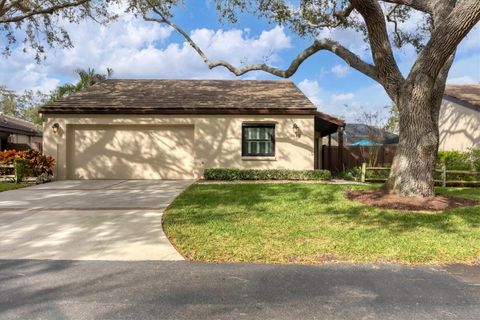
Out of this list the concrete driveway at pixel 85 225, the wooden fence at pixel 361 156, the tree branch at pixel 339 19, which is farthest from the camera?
the wooden fence at pixel 361 156

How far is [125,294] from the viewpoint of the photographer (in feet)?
12.3

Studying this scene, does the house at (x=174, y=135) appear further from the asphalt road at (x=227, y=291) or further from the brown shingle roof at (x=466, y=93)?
the asphalt road at (x=227, y=291)

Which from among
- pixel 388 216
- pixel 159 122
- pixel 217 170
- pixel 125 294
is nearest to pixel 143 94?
pixel 159 122

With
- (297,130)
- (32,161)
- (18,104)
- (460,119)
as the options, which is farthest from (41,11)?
(18,104)

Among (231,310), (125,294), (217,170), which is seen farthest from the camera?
(217,170)

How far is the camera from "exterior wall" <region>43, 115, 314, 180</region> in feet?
49.3

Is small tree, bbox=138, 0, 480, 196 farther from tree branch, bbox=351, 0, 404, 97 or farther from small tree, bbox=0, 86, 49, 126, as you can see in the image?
small tree, bbox=0, 86, 49, 126

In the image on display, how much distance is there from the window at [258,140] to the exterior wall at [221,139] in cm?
24

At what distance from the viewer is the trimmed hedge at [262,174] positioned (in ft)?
46.1

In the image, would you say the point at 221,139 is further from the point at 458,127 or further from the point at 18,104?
the point at 18,104

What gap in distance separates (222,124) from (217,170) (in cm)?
228

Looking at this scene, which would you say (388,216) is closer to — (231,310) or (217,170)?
(231,310)

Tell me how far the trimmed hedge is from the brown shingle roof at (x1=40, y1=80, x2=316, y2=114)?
268 centimetres

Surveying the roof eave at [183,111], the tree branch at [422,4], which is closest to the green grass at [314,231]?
the tree branch at [422,4]
